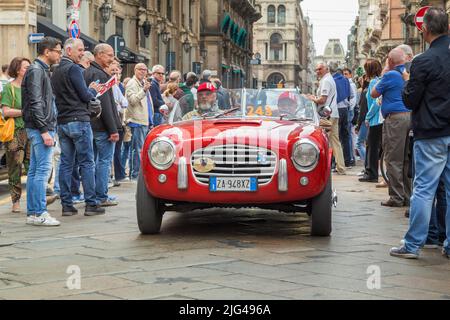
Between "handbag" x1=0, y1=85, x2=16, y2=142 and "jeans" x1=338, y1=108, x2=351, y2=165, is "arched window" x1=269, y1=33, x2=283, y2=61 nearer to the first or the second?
"jeans" x1=338, y1=108, x2=351, y2=165

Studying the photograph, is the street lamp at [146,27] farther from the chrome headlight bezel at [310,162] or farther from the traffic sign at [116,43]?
the chrome headlight bezel at [310,162]

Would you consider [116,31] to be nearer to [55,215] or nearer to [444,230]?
[55,215]

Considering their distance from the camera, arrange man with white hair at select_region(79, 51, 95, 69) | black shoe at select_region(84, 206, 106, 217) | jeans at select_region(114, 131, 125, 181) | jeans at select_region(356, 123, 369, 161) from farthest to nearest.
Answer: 1. jeans at select_region(356, 123, 369, 161)
2. jeans at select_region(114, 131, 125, 181)
3. man with white hair at select_region(79, 51, 95, 69)
4. black shoe at select_region(84, 206, 106, 217)

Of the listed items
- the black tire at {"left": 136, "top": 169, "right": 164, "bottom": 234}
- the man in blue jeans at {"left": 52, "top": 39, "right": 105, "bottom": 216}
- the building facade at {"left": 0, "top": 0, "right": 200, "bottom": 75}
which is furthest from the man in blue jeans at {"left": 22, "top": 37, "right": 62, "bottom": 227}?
the building facade at {"left": 0, "top": 0, "right": 200, "bottom": 75}

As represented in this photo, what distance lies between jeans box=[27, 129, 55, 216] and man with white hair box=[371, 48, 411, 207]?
375 centimetres

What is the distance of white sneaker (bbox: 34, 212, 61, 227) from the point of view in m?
8.12

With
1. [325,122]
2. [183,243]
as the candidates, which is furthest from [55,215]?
[325,122]

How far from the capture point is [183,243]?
6969mm

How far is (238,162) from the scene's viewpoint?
23.2 ft

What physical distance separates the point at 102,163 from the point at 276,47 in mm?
127519

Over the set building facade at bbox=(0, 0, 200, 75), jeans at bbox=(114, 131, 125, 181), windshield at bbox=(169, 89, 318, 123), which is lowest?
jeans at bbox=(114, 131, 125, 181)

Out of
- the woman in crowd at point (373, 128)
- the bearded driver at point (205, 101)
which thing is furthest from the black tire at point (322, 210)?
the woman in crowd at point (373, 128)

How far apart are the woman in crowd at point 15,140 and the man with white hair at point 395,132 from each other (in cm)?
390

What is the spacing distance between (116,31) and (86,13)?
385 cm
